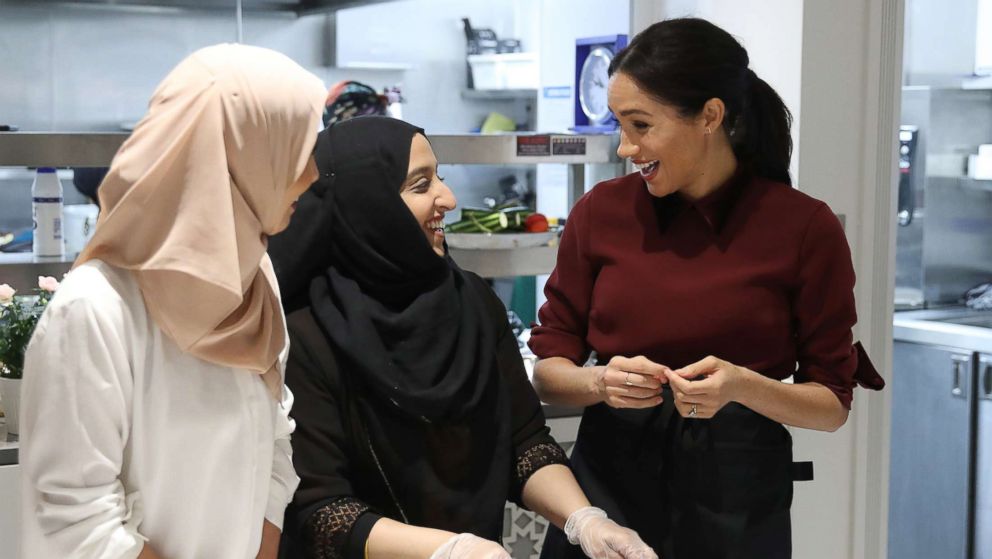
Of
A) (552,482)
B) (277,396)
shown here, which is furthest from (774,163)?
(277,396)

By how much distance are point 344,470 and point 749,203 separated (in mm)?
759

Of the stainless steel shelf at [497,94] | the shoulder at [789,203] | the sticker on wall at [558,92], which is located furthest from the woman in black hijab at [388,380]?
the stainless steel shelf at [497,94]

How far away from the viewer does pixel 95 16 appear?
5715 mm

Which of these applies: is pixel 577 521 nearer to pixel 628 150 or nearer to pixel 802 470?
pixel 802 470

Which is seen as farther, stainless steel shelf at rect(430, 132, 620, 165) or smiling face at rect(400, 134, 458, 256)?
stainless steel shelf at rect(430, 132, 620, 165)

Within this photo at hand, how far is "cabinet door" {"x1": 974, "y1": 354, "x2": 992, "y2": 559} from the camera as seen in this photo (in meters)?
3.63

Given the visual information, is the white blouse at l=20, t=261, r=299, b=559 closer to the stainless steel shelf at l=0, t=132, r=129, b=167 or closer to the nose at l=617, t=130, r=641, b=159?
the nose at l=617, t=130, r=641, b=159

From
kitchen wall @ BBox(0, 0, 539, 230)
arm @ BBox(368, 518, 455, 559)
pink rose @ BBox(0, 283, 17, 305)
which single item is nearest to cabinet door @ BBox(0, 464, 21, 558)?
pink rose @ BBox(0, 283, 17, 305)

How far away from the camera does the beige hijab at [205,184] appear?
1282 millimetres

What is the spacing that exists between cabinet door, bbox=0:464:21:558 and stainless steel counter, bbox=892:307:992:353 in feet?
9.00

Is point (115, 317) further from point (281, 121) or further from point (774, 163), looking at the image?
point (774, 163)

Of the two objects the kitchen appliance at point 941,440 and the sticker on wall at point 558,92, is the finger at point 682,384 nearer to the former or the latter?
the kitchen appliance at point 941,440

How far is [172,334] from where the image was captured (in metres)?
1.33

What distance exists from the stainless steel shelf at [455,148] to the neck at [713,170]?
865 millimetres
